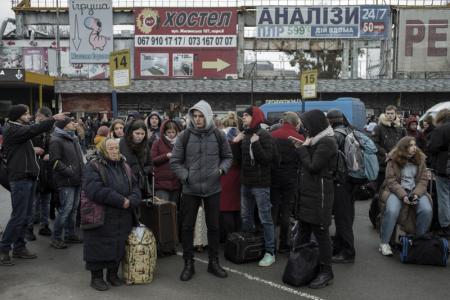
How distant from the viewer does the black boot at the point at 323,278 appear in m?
4.84

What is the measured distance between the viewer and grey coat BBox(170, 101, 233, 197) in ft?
16.6

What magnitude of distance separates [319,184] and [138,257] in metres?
2.03

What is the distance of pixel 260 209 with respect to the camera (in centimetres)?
555

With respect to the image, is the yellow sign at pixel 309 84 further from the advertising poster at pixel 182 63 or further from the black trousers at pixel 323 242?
the advertising poster at pixel 182 63

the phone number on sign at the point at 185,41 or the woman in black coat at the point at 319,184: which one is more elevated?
the phone number on sign at the point at 185,41

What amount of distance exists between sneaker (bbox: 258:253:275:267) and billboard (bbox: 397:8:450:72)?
28174 millimetres

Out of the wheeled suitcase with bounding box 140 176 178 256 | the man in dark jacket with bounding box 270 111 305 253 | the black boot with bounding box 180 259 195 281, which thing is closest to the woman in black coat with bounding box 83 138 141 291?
the black boot with bounding box 180 259 195 281

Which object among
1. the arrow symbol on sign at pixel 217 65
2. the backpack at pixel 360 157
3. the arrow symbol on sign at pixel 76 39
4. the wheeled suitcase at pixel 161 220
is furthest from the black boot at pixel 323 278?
the arrow symbol on sign at pixel 76 39

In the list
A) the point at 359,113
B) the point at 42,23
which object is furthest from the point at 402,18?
the point at 42,23

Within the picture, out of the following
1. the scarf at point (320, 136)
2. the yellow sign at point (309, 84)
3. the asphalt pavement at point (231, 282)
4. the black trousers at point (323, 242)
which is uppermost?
the yellow sign at point (309, 84)

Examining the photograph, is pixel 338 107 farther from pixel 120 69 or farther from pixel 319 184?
pixel 319 184

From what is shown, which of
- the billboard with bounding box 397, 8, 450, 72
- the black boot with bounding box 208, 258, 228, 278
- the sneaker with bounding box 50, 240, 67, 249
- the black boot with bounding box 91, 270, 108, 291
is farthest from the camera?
the billboard with bounding box 397, 8, 450, 72

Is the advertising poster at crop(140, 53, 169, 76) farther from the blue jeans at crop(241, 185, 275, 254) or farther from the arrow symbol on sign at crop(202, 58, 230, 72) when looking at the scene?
the blue jeans at crop(241, 185, 275, 254)

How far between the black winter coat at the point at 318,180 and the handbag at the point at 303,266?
0.35 m
